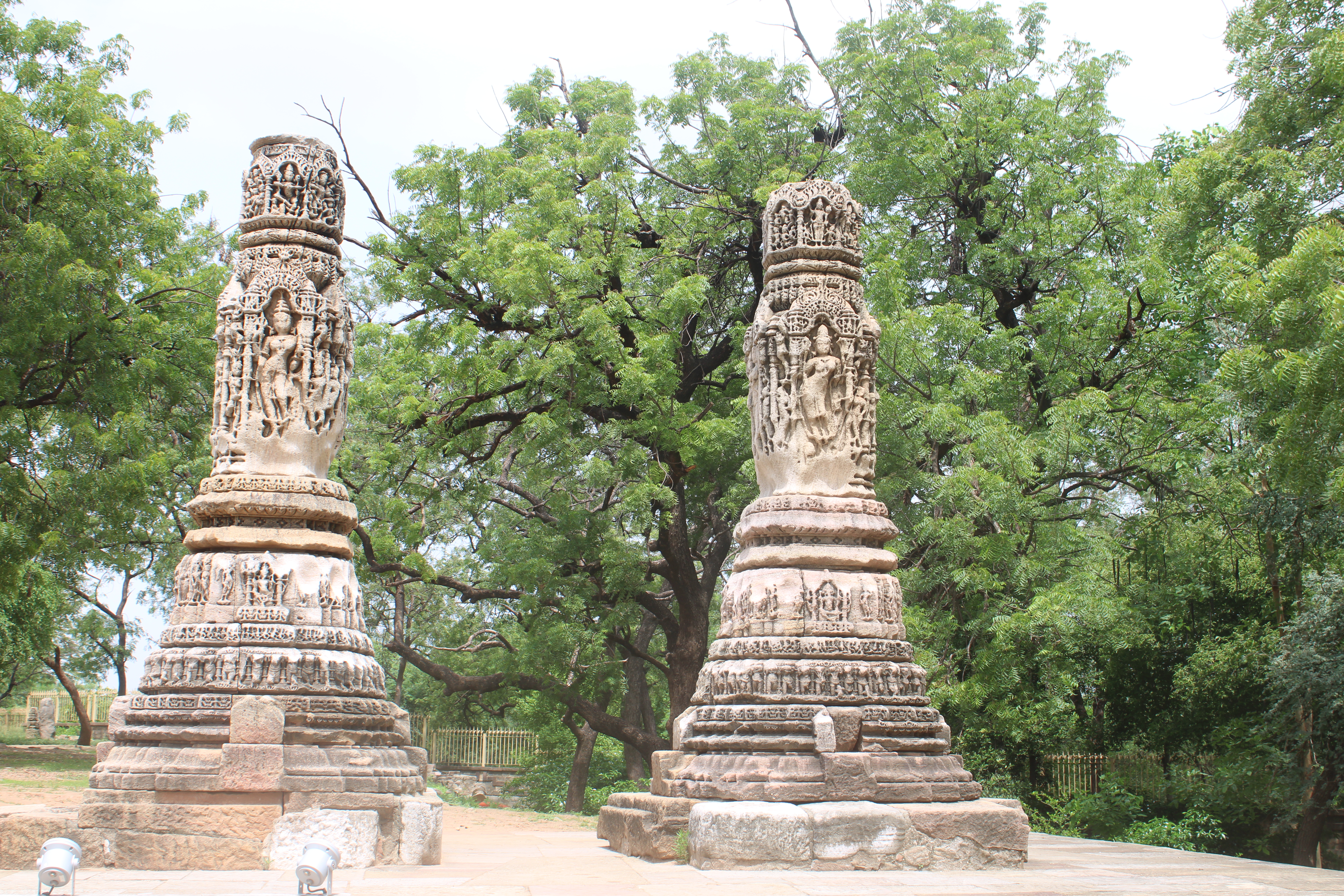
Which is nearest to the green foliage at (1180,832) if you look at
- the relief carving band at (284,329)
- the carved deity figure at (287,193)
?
the relief carving band at (284,329)

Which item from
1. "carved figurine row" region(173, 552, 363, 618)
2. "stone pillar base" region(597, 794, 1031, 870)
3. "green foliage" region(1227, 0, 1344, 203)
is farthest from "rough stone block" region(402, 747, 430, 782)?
"green foliage" region(1227, 0, 1344, 203)

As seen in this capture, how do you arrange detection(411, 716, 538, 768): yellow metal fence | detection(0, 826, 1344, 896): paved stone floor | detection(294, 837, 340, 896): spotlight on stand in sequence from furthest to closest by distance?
detection(411, 716, 538, 768): yellow metal fence < detection(0, 826, 1344, 896): paved stone floor < detection(294, 837, 340, 896): spotlight on stand

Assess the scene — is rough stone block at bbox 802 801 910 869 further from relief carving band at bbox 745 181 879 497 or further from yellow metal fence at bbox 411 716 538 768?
yellow metal fence at bbox 411 716 538 768

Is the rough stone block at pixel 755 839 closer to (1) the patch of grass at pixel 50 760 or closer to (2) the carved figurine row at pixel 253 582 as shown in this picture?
(2) the carved figurine row at pixel 253 582

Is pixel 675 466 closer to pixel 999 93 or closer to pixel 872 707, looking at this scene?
pixel 999 93

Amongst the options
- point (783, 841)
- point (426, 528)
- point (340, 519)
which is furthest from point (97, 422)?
point (783, 841)

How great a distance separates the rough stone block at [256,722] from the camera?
6160mm

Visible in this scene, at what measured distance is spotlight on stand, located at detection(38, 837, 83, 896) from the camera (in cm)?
381

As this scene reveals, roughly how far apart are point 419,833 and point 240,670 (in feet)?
4.48

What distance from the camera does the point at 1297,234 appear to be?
27.9 feet

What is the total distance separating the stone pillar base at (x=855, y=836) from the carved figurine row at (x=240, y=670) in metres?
2.28

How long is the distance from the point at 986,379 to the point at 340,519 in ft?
26.2

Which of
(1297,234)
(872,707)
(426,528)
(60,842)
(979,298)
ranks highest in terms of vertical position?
(979,298)

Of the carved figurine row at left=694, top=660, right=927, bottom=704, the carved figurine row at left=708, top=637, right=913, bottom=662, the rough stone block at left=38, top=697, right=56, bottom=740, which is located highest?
the carved figurine row at left=708, top=637, right=913, bottom=662
